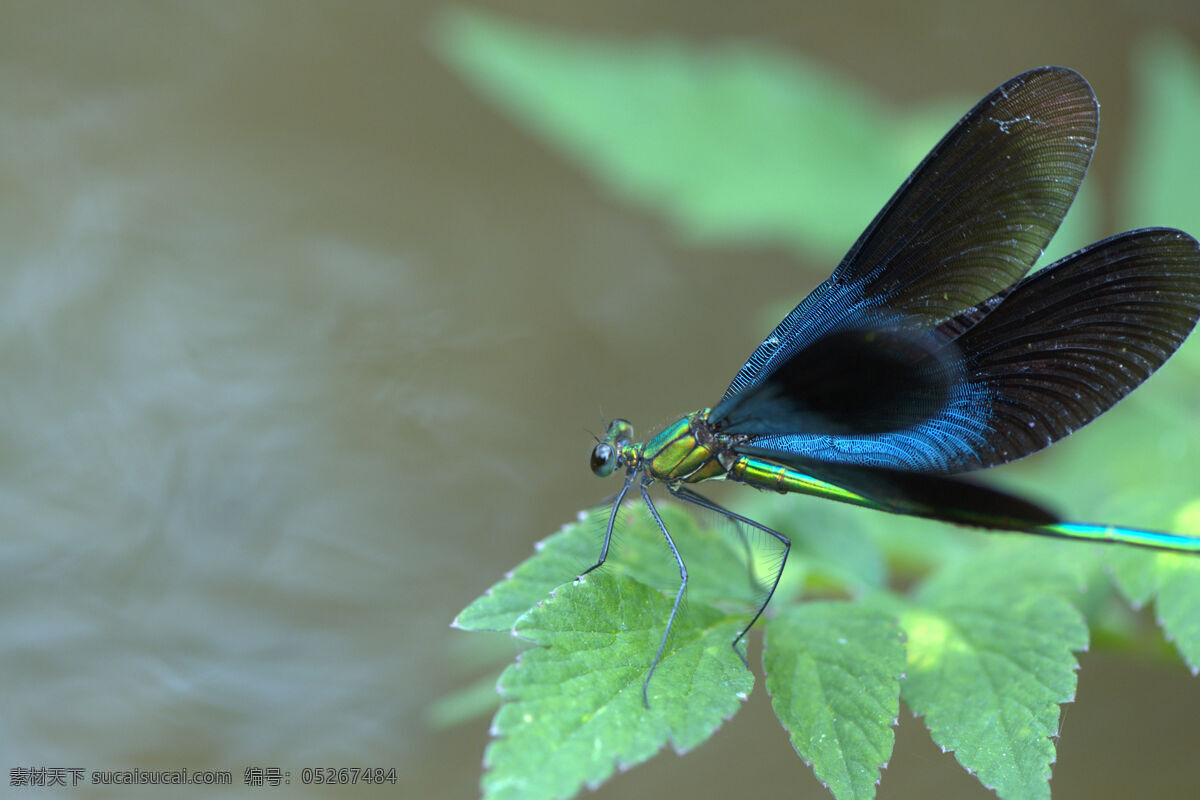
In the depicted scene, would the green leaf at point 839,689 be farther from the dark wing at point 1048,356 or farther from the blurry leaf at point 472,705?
the blurry leaf at point 472,705

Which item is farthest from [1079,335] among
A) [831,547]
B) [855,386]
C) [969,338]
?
[831,547]

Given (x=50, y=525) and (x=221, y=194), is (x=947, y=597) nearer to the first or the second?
(x=50, y=525)

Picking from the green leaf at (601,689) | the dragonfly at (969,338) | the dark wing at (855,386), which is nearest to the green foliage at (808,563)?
the green leaf at (601,689)

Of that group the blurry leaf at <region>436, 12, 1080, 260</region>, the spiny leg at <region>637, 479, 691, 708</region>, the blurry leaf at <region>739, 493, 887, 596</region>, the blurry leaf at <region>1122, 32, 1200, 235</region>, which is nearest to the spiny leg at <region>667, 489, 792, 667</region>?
the spiny leg at <region>637, 479, 691, 708</region>

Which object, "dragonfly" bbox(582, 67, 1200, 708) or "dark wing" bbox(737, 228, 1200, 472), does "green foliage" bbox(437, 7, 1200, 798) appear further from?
"dark wing" bbox(737, 228, 1200, 472)

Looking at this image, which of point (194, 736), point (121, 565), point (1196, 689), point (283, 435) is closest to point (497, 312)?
point (283, 435)

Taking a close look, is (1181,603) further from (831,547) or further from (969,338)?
(831,547)
